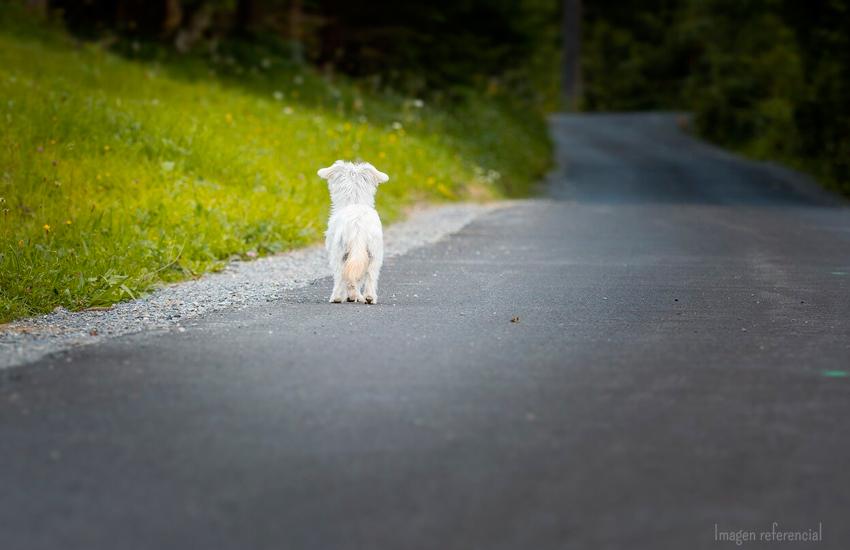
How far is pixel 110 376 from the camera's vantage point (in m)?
7.98

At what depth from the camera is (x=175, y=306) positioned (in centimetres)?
1145

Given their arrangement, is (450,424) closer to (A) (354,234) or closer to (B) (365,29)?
(A) (354,234)

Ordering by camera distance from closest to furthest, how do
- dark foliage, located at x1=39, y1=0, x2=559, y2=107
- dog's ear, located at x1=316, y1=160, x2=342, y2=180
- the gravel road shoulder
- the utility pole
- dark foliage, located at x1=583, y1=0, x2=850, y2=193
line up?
1. the gravel road shoulder
2. dog's ear, located at x1=316, y1=160, x2=342, y2=180
3. dark foliage, located at x1=39, y1=0, x2=559, y2=107
4. dark foliage, located at x1=583, y1=0, x2=850, y2=193
5. the utility pole

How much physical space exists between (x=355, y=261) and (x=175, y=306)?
1758 millimetres

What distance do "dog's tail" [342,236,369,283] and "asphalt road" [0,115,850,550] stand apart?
0.92 ft

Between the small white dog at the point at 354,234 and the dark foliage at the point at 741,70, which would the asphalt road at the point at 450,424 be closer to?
the small white dog at the point at 354,234

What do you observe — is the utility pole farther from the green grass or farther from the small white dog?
the small white dog

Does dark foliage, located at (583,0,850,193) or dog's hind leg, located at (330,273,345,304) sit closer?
dog's hind leg, located at (330,273,345,304)

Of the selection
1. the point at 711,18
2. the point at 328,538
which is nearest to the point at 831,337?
the point at 328,538

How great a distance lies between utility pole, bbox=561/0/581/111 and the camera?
71688 mm

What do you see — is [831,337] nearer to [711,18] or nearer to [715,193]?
[715,193]

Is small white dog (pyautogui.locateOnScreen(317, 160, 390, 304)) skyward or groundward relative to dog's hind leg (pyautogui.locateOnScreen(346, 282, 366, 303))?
→ skyward

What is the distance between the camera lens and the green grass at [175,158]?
1352 centimetres

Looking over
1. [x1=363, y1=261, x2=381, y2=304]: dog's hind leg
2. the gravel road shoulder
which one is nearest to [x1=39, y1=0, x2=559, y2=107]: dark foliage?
the gravel road shoulder
